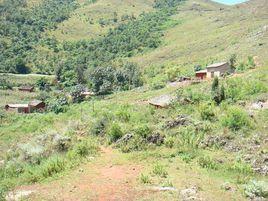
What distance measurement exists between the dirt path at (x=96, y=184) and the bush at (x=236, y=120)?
21.5 feet

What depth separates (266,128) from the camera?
2556 centimetres

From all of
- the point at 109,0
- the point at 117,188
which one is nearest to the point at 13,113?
Answer: the point at 117,188

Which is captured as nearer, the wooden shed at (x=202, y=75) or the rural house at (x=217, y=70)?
the rural house at (x=217, y=70)

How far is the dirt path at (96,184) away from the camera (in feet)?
62.9

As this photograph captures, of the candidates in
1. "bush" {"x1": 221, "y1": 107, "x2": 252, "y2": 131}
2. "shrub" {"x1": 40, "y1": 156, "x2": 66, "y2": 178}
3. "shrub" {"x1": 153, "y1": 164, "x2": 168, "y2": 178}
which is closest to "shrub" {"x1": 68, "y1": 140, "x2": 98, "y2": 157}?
"shrub" {"x1": 40, "y1": 156, "x2": 66, "y2": 178}

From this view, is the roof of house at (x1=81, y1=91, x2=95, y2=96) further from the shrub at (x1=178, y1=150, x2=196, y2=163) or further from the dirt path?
the shrub at (x1=178, y1=150, x2=196, y2=163)

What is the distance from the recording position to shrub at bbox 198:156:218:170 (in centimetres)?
2198

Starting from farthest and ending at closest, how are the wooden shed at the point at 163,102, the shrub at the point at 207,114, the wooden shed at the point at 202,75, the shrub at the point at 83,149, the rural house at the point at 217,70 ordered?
1. the wooden shed at the point at 202,75
2. the rural house at the point at 217,70
3. the wooden shed at the point at 163,102
4. the shrub at the point at 207,114
5. the shrub at the point at 83,149

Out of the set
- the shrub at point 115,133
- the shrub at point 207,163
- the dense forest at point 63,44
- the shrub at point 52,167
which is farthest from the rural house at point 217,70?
the shrub at point 52,167

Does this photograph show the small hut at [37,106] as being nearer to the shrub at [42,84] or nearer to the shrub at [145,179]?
the shrub at [42,84]

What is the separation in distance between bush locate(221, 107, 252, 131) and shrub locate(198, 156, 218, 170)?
4096mm

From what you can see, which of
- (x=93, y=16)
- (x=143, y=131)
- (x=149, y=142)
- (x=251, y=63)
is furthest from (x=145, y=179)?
(x=93, y=16)

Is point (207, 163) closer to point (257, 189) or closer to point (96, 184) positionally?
point (257, 189)

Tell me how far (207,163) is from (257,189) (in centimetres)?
395
